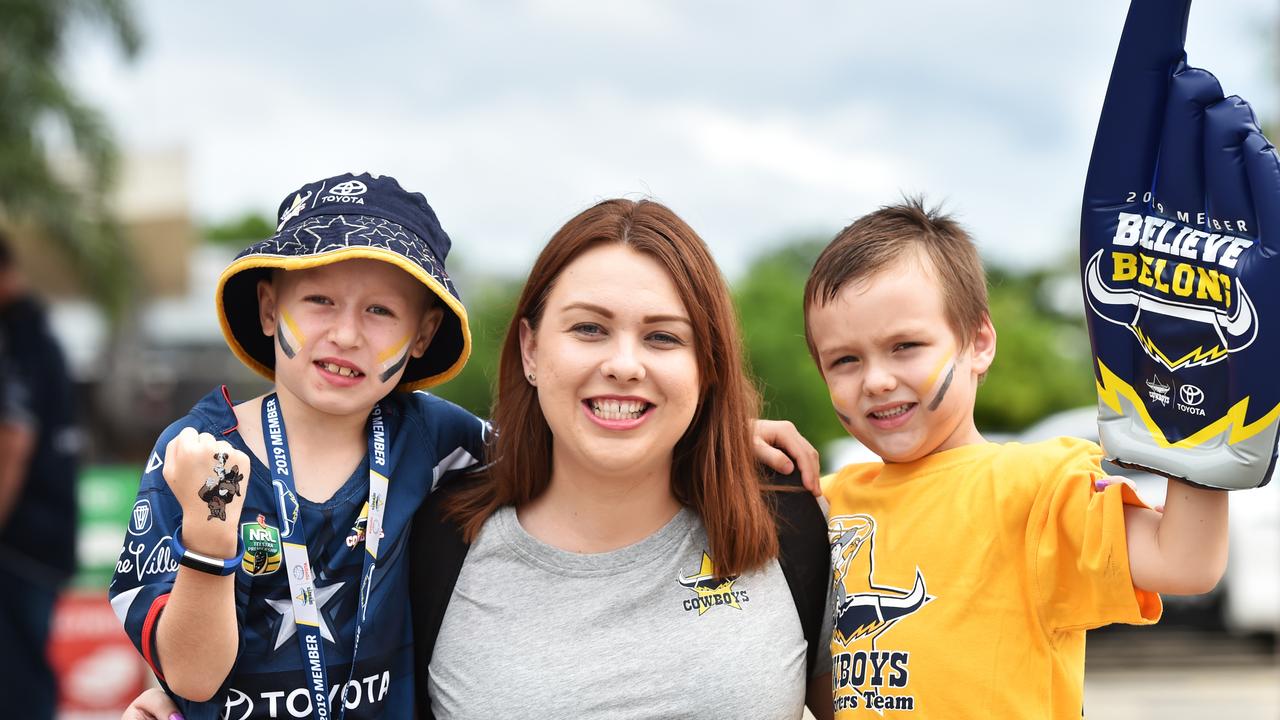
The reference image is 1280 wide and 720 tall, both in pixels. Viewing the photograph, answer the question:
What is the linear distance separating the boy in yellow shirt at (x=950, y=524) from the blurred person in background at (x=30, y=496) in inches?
177

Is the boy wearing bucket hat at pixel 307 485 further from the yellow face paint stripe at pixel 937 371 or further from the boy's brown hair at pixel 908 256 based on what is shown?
the yellow face paint stripe at pixel 937 371

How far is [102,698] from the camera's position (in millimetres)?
6750

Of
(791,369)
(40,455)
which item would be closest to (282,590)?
(40,455)

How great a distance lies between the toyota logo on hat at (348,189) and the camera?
257 cm

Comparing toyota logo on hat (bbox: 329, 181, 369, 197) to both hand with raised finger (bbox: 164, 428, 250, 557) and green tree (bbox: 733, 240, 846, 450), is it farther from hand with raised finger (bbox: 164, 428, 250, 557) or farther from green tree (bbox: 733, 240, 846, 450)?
green tree (bbox: 733, 240, 846, 450)

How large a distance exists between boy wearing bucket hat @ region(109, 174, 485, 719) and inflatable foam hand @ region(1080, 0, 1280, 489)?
1.37m

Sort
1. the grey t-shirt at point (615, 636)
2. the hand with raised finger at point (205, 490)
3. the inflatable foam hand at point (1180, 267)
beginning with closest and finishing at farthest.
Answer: the inflatable foam hand at point (1180, 267) → the hand with raised finger at point (205, 490) → the grey t-shirt at point (615, 636)

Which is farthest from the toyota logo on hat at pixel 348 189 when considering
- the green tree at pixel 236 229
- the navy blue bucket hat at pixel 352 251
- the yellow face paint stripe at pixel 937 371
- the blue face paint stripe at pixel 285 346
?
the green tree at pixel 236 229

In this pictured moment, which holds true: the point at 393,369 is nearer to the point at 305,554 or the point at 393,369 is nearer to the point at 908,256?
the point at 305,554

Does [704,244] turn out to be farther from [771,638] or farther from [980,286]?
[771,638]

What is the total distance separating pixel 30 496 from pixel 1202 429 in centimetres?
550

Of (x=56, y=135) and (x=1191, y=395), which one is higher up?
(x=56, y=135)

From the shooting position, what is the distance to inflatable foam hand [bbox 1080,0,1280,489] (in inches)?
71.1

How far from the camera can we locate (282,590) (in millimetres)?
2293
